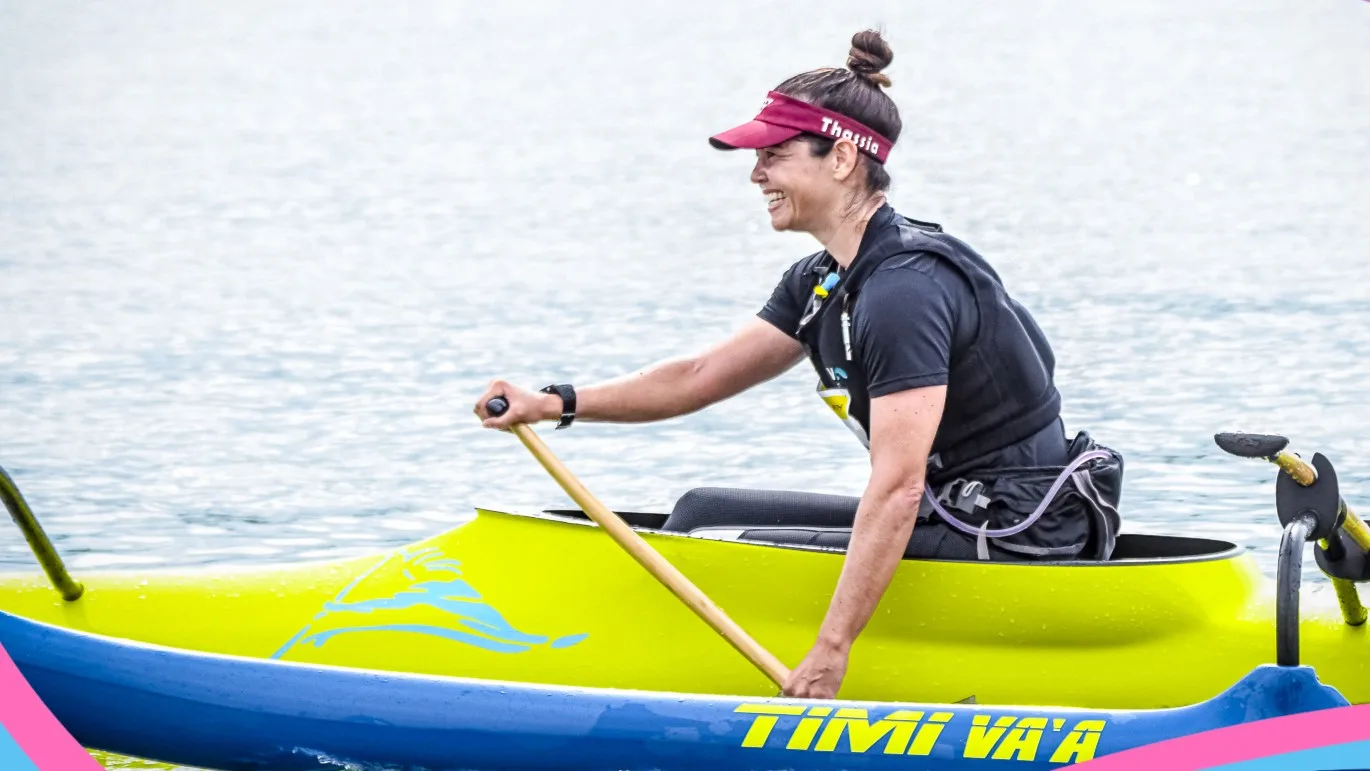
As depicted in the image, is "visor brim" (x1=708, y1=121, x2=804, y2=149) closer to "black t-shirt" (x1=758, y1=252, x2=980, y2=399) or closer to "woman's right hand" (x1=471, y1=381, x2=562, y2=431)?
"black t-shirt" (x1=758, y1=252, x2=980, y2=399)

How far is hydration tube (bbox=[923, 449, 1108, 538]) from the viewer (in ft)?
11.7

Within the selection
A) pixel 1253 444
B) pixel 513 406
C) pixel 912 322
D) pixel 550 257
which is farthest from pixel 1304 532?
pixel 550 257

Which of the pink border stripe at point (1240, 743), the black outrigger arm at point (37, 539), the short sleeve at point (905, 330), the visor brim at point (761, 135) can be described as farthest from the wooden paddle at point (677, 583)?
the black outrigger arm at point (37, 539)

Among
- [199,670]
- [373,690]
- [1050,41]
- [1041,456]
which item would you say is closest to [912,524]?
[1041,456]

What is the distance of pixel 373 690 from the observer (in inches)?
140

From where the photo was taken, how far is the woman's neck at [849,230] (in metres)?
3.61

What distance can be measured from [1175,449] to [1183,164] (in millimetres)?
10269

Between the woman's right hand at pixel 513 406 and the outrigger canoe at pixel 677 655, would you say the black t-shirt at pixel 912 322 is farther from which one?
the woman's right hand at pixel 513 406

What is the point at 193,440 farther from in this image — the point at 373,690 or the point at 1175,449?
the point at 373,690

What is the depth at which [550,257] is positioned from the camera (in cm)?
1305

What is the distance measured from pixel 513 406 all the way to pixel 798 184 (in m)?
0.74

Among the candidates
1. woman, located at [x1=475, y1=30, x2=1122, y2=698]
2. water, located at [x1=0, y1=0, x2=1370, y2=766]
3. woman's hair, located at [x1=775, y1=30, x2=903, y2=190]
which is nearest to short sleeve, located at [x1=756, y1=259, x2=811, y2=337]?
woman, located at [x1=475, y1=30, x2=1122, y2=698]

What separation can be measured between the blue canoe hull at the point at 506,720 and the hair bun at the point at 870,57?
119 cm

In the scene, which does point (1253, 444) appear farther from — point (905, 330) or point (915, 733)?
point (915, 733)
